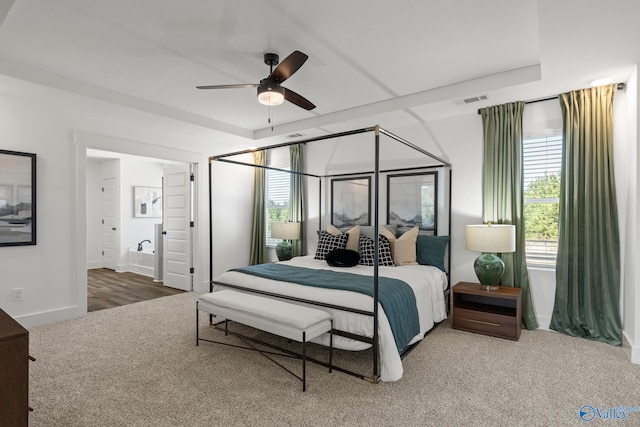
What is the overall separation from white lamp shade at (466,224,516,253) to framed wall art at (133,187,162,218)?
7230 mm

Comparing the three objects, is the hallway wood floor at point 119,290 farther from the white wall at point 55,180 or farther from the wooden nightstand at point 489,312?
the wooden nightstand at point 489,312

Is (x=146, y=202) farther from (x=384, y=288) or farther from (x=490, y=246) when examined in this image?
(x=490, y=246)

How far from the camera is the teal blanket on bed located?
2.66 m

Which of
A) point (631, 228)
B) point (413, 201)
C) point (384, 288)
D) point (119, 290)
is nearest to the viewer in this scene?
point (384, 288)

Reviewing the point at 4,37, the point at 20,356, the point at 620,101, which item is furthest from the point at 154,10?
the point at 620,101

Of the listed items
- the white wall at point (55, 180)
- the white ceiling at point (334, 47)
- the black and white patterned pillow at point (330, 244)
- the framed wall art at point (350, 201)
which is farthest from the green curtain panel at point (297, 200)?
the white wall at point (55, 180)

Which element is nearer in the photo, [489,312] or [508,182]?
[489,312]

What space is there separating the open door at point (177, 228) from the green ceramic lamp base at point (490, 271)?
434 centimetres

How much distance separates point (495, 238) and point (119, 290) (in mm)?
5657

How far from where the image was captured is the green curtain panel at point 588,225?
318cm

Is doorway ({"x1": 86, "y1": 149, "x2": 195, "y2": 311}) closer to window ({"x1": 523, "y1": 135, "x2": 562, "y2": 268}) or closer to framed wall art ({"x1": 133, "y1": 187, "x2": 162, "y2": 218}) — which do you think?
framed wall art ({"x1": 133, "y1": 187, "x2": 162, "y2": 218})

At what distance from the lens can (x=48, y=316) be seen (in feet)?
12.4

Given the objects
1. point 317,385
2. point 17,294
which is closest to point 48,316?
point 17,294

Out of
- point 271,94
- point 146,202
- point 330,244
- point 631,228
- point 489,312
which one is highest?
point 271,94
